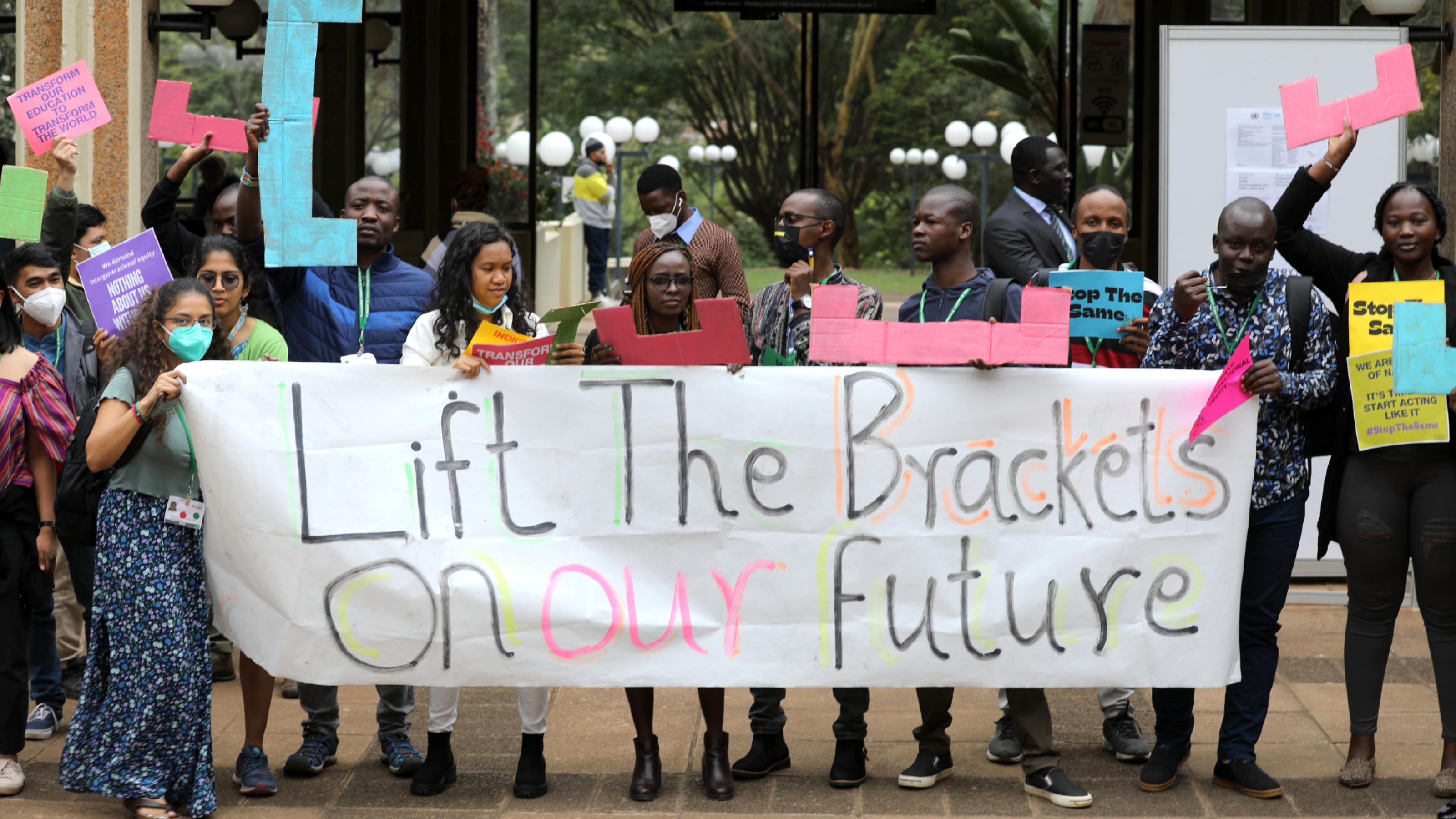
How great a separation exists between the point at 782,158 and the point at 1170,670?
2923 centimetres

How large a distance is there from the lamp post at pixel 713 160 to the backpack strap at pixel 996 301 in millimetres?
26791

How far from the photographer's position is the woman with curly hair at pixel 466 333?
4738 mm

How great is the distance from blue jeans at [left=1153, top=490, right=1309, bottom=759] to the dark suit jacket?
4.14 feet

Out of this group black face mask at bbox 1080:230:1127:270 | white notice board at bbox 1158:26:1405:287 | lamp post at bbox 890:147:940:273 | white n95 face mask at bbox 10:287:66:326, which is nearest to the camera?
black face mask at bbox 1080:230:1127:270

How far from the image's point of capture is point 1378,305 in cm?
459

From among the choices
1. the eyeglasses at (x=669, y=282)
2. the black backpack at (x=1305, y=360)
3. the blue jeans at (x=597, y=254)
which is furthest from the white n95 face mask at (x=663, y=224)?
the blue jeans at (x=597, y=254)

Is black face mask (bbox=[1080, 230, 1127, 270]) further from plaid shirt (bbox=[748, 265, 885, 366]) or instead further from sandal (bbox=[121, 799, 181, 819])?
sandal (bbox=[121, 799, 181, 819])

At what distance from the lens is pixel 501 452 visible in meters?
4.58

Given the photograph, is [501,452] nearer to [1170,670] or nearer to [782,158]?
[1170,670]

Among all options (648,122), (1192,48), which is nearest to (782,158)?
(648,122)

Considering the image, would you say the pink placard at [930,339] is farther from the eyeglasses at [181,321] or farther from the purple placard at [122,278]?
the purple placard at [122,278]

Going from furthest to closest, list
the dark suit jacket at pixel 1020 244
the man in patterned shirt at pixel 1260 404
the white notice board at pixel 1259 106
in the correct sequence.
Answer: the white notice board at pixel 1259 106, the dark suit jacket at pixel 1020 244, the man in patterned shirt at pixel 1260 404

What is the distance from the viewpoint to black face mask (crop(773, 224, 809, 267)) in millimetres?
4957

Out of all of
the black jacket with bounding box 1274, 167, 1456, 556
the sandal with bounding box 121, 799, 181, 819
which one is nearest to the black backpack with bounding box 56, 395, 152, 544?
the sandal with bounding box 121, 799, 181, 819
